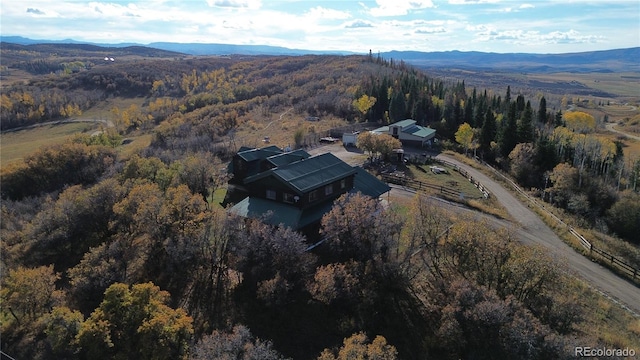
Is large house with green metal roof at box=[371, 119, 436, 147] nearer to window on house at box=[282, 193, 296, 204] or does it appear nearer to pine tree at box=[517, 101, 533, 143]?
pine tree at box=[517, 101, 533, 143]

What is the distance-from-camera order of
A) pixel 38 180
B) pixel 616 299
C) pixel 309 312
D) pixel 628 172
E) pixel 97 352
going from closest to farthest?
1. pixel 97 352
2. pixel 309 312
3. pixel 616 299
4. pixel 38 180
5. pixel 628 172

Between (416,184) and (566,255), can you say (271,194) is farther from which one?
(566,255)

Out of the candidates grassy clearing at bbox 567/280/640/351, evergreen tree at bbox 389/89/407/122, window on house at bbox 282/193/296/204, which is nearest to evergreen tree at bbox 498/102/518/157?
evergreen tree at bbox 389/89/407/122

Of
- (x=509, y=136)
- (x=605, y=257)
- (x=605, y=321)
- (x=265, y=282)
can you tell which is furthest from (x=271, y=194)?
(x=509, y=136)

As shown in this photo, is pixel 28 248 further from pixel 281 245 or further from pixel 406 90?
pixel 406 90

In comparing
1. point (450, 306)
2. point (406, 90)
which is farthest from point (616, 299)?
point (406, 90)

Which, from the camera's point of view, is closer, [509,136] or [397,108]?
[509,136]

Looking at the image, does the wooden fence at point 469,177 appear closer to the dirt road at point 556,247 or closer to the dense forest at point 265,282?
the dirt road at point 556,247

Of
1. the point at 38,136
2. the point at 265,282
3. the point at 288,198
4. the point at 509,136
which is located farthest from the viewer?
the point at 38,136
